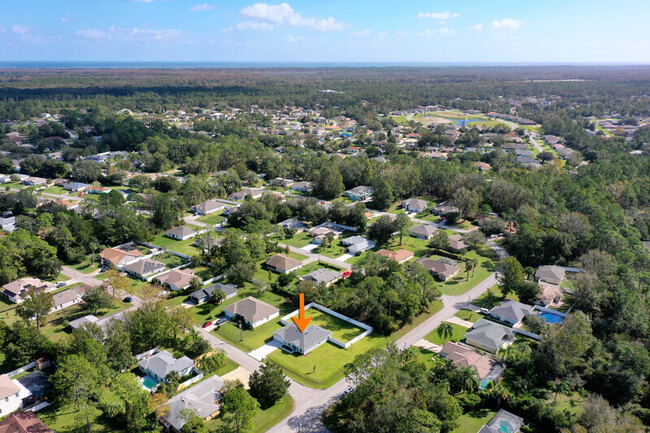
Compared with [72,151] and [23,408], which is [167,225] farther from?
[72,151]

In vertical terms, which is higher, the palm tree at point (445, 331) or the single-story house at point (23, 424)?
the single-story house at point (23, 424)

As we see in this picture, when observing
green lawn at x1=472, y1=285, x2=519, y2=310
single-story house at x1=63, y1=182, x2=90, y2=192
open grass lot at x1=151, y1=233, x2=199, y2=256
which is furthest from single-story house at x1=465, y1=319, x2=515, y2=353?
single-story house at x1=63, y1=182, x2=90, y2=192

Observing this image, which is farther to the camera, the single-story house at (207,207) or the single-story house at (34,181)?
the single-story house at (34,181)

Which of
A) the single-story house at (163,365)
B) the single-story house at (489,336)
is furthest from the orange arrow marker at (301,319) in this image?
the single-story house at (489,336)

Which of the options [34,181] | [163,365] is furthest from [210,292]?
[34,181]

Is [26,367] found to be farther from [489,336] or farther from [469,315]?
A: [469,315]

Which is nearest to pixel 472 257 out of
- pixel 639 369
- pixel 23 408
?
pixel 639 369

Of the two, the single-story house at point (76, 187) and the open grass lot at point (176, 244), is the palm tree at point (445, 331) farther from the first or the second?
the single-story house at point (76, 187)
